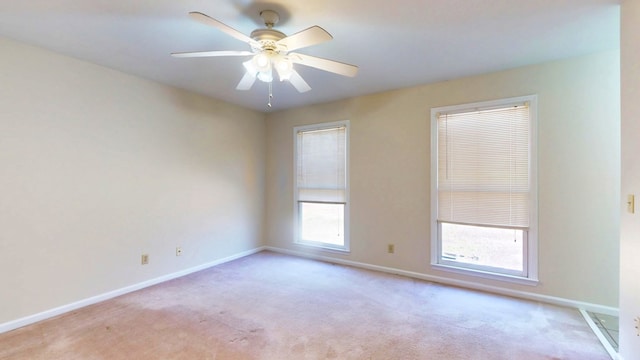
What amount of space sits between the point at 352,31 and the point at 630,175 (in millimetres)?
2134

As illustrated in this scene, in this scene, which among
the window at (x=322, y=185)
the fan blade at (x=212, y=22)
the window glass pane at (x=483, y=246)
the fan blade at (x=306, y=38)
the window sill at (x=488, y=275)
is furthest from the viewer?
the window at (x=322, y=185)

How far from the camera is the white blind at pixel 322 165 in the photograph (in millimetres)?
4418

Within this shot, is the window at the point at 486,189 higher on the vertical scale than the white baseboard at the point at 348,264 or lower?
higher

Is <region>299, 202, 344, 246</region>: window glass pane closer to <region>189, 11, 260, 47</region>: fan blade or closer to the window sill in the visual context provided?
the window sill

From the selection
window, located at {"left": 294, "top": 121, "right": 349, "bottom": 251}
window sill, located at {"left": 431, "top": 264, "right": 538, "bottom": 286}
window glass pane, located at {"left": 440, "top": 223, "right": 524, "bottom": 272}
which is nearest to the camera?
window sill, located at {"left": 431, "top": 264, "right": 538, "bottom": 286}

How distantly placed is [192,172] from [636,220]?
431 centimetres

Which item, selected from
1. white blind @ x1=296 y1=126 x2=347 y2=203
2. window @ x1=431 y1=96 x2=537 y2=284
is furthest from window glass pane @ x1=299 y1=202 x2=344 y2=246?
window @ x1=431 y1=96 x2=537 y2=284

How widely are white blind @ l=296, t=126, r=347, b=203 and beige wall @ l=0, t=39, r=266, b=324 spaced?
117cm

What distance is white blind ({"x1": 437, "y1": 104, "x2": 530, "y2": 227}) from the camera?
10.3 ft

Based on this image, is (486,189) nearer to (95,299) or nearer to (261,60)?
(261,60)

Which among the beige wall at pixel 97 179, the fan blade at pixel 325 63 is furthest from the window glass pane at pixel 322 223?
the fan blade at pixel 325 63

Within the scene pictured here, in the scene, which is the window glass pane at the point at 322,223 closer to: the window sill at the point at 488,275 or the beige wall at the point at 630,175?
the window sill at the point at 488,275

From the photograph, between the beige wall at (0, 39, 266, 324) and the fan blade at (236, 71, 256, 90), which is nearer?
the fan blade at (236, 71, 256, 90)

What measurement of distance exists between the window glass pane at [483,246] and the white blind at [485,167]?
A: 12 centimetres
